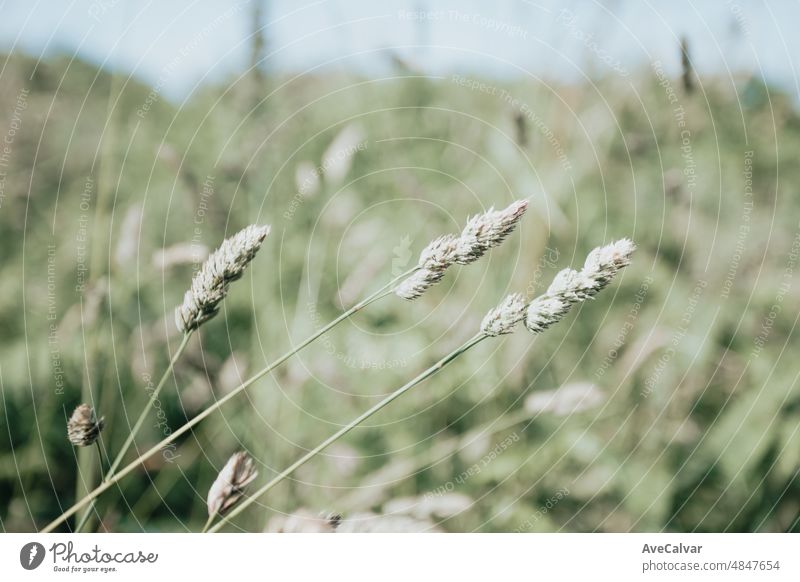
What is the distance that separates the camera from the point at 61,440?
68 centimetres

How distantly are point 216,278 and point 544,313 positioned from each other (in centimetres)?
24

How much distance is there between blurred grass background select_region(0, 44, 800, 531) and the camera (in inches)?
27.4

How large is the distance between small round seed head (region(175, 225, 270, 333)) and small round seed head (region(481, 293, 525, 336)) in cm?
18

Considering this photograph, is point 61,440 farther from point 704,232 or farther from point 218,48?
point 704,232

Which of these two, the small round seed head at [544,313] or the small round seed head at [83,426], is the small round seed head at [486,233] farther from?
the small round seed head at [83,426]

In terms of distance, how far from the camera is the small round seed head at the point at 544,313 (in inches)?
18.4

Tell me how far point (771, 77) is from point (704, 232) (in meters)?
0.21

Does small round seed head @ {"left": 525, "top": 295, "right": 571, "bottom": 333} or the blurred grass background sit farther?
the blurred grass background

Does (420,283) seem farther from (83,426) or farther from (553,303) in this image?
(83,426)
